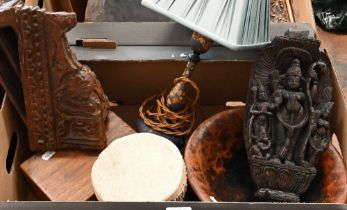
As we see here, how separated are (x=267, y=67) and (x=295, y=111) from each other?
0.36 ft

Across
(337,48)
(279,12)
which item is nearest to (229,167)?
(279,12)

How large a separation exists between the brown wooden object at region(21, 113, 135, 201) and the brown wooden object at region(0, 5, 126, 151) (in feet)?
0.08

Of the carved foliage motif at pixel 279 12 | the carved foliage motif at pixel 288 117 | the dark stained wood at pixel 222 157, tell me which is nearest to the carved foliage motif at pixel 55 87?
the dark stained wood at pixel 222 157

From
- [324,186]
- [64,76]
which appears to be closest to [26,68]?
[64,76]

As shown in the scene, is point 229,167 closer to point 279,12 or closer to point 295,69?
point 295,69

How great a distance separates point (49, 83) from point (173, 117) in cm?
30

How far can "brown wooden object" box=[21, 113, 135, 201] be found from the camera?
3.22 feet

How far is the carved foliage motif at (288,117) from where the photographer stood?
0.92m

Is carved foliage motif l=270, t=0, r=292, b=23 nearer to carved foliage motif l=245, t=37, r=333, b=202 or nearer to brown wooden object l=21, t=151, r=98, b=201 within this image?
carved foliage motif l=245, t=37, r=333, b=202

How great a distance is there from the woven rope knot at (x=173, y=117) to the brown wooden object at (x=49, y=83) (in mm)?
112

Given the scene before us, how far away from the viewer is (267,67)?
98 cm

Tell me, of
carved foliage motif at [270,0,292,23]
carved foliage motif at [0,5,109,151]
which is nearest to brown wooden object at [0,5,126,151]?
carved foliage motif at [0,5,109,151]

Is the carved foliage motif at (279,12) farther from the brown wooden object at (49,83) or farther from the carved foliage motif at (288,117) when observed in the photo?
the brown wooden object at (49,83)

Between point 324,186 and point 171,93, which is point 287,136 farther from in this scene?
point 171,93
